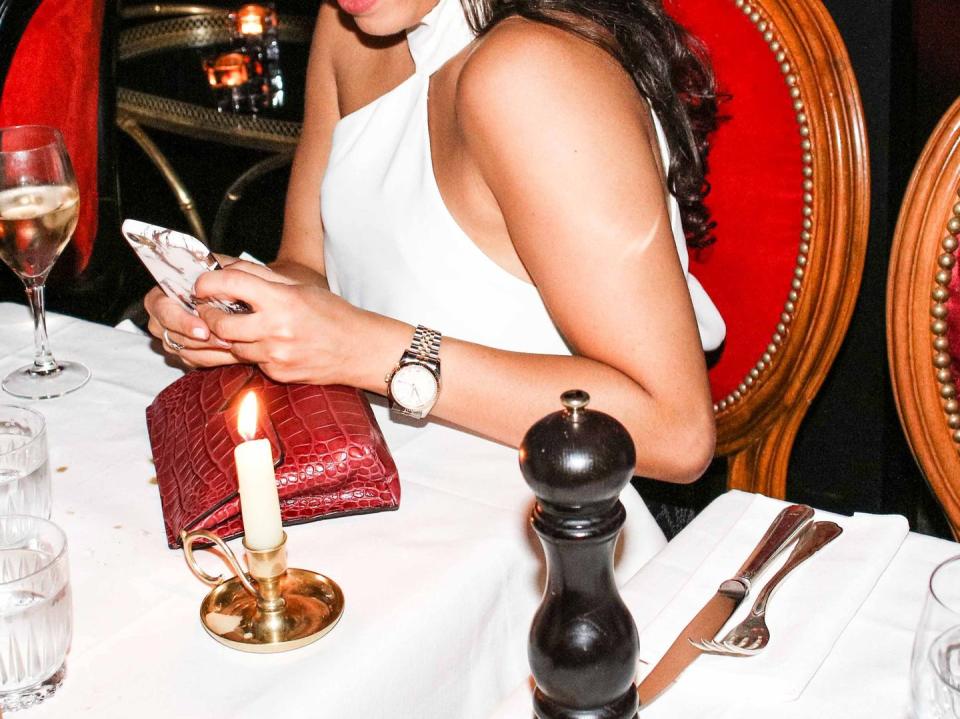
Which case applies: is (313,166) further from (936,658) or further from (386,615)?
(936,658)

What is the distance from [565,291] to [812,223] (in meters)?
0.45

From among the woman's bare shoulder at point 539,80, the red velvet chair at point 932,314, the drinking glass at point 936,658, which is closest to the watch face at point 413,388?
the woman's bare shoulder at point 539,80

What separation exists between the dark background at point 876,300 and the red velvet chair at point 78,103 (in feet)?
0.08

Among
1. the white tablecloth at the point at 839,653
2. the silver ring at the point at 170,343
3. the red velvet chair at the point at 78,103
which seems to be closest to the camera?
the white tablecloth at the point at 839,653

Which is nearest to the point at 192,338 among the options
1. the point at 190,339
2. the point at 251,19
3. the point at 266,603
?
the point at 190,339

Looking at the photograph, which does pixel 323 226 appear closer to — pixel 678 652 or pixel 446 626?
pixel 446 626

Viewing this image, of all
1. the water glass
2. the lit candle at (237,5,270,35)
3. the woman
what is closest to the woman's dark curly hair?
the woman

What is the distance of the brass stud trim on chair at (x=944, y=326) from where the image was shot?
1196 millimetres

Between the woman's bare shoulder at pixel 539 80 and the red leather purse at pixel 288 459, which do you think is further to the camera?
the woman's bare shoulder at pixel 539 80

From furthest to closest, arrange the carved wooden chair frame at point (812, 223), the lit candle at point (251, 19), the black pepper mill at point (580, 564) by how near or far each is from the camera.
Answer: the lit candle at point (251, 19)
the carved wooden chair frame at point (812, 223)
the black pepper mill at point (580, 564)

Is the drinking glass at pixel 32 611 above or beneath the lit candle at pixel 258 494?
beneath

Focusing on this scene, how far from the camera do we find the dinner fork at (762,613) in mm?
786

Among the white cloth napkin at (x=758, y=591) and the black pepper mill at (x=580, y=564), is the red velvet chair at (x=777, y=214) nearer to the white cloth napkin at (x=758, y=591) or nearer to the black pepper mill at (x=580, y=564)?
the white cloth napkin at (x=758, y=591)

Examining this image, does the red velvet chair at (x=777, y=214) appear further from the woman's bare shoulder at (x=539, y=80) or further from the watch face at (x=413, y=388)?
the watch face at (x=413, y=388)
